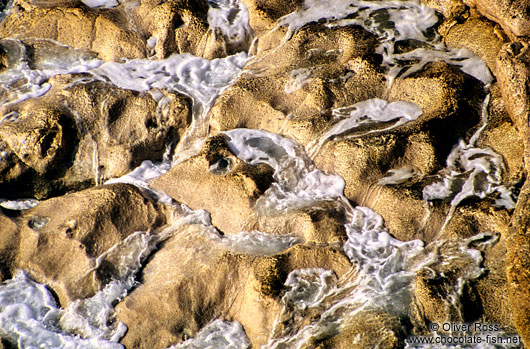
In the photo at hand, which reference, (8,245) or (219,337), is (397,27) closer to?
(219,337)

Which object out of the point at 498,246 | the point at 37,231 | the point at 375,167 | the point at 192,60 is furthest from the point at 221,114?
the point at 498,246

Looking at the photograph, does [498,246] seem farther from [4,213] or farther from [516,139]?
[4,213]

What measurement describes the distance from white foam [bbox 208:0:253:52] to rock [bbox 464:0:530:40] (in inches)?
121

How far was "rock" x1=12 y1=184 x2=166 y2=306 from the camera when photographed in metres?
4.24

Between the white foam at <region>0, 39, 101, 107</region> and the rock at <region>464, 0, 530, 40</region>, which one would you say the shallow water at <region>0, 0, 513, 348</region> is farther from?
the rock at <region>464, 0, 530, 40</region>

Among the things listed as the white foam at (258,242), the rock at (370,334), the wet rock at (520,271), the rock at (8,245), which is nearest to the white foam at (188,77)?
the white foam at (258,242)

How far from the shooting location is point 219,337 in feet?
12.8

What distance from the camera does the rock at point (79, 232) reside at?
4.24 meters

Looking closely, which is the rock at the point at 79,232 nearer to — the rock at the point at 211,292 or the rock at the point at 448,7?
the rock at the point at 211,292

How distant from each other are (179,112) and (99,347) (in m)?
2.73

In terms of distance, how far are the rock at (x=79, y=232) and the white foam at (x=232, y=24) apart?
265 cm

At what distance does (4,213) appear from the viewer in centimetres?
456

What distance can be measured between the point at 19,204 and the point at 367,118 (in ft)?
13.0

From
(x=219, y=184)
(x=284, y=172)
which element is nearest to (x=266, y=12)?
(x=284, y=172)
